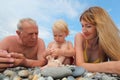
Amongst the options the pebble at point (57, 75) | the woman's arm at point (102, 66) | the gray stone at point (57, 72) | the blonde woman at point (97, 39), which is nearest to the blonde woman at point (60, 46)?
the blonde woman at point (97, 39)

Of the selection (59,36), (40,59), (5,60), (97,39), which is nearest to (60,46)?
(59,36)

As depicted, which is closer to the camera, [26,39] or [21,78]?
[21,78]

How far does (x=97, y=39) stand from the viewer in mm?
5875

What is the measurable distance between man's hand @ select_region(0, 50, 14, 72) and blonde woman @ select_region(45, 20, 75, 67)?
828 millimetres

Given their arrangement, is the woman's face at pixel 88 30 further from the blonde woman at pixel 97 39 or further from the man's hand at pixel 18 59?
the man's hand at pixel 18 59

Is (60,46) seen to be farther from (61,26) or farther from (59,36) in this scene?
(61,26)

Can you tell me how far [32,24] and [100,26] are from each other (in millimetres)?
1509

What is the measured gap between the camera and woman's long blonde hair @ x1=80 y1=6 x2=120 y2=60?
5598 millimetres

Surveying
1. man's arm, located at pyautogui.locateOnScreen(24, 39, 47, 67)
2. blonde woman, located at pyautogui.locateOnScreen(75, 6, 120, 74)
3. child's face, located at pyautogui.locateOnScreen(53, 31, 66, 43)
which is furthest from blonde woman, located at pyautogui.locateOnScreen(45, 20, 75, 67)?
blonde woman, located at pyautogui.locateOnScreen(75, 6, 120, 74)

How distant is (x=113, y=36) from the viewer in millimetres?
5816

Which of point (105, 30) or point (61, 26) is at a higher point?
point (61, 26)

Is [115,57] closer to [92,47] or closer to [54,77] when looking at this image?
[92,47]

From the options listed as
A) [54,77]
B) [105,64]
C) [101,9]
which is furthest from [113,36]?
[54,77]

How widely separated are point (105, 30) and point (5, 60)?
211 cm
